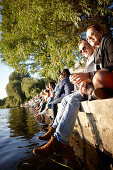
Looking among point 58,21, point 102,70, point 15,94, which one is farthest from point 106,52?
point 15,94

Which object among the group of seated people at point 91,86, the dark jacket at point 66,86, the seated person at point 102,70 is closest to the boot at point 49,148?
the group of seated people at point 91,86

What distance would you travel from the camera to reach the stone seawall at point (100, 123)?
4.68 ft

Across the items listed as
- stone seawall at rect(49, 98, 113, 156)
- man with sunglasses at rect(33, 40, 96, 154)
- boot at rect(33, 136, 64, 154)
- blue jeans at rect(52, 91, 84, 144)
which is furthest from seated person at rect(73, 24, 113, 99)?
boot at rect(33, 136, 64, 154)

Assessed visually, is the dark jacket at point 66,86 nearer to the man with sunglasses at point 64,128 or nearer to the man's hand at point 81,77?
the man with sunglasses at point 64,128

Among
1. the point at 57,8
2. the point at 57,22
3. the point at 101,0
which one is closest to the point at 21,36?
the point at 57,22

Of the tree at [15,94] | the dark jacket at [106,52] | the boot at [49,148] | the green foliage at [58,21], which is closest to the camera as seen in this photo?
the dark jacket at [106,52]

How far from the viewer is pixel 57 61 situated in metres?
5.44

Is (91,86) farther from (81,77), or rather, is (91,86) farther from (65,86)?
(65,86)

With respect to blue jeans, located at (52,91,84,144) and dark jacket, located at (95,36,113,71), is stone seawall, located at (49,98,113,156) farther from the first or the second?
dark jacket, located at (95,36,113,71)

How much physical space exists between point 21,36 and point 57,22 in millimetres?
2310

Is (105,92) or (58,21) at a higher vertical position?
(58,21)

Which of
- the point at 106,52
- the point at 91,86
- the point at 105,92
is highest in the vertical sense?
the point at 106,52

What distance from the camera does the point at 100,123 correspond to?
168 centimetres

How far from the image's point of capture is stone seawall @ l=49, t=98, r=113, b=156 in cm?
143
